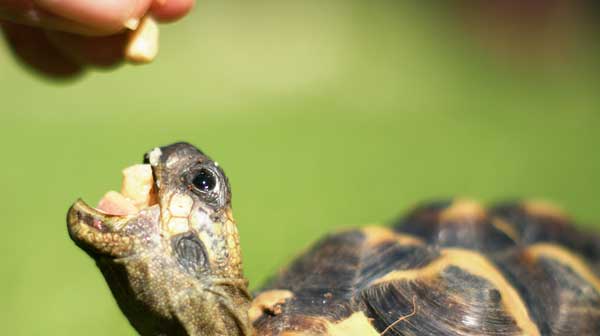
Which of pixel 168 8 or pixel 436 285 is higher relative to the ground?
pixel 168 8

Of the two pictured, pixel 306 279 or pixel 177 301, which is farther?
pixel 306 279

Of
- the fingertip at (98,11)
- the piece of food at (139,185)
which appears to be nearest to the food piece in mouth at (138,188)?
the piece of food at (139,185)

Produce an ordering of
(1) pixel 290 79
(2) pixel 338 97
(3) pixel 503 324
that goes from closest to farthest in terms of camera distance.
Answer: (3) pixel 503 324 → (2) pixel 338 97 → (1) pixel 290 79

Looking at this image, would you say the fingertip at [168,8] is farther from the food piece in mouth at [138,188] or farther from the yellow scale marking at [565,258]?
the yellow scale marking at [565,258]

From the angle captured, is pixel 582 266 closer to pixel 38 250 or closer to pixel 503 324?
pixel 503 324

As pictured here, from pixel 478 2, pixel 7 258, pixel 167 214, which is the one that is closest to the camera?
pixel 167 214

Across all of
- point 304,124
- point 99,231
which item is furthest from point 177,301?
point 304,124

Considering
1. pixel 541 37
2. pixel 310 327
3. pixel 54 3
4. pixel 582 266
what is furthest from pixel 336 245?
pixel 541 37

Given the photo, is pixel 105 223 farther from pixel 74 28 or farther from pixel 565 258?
pixel 565 258
